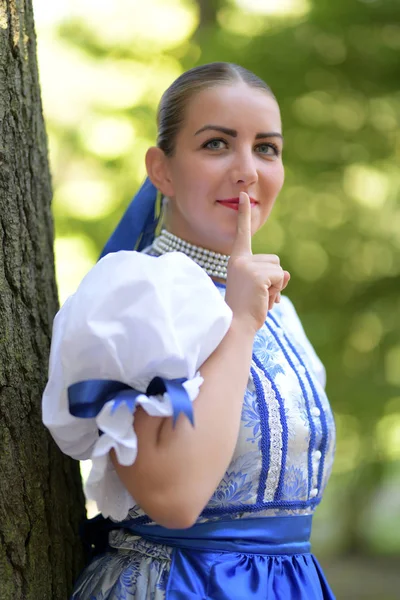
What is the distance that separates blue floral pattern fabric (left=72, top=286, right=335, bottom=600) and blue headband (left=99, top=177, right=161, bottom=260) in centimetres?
42

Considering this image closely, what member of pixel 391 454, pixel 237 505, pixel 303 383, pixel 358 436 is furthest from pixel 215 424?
pixel 391 454

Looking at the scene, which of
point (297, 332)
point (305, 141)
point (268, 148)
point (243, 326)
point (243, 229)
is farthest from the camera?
point (305, 141)

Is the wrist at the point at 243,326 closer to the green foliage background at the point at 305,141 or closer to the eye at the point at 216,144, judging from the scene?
the eye at the point at 216,144

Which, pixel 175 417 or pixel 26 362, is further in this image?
pixel 26 362

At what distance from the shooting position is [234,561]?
128 centimetres

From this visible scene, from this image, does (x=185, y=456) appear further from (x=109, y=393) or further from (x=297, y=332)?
(x=297, y=332)

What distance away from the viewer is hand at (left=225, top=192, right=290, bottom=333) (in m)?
1.26

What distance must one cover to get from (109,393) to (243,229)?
41cm

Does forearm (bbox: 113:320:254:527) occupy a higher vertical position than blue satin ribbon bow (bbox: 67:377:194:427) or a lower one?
lower

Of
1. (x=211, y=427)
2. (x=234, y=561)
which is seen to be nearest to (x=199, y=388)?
(x=211, y=427)

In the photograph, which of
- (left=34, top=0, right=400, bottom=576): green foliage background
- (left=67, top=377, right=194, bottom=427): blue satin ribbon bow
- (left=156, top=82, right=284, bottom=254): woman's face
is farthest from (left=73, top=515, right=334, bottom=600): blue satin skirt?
(left=34, top=0, right=400, bottom=576): green foliage background

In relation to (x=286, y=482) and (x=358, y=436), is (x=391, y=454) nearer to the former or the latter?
(x=358, y=436)

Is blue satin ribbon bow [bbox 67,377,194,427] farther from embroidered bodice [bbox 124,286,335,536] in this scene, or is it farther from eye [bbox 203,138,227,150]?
eye [bbox 203,138,227,150]

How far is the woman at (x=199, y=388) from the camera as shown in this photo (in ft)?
3.62
